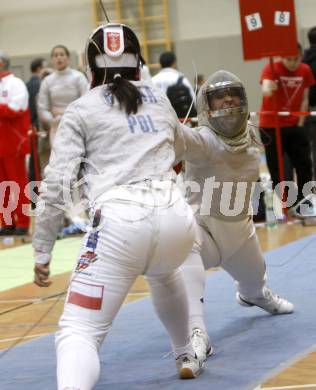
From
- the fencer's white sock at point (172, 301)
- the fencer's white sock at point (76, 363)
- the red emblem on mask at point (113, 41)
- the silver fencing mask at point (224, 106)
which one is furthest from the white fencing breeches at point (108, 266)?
the silver fencing mask at point (224, 106)

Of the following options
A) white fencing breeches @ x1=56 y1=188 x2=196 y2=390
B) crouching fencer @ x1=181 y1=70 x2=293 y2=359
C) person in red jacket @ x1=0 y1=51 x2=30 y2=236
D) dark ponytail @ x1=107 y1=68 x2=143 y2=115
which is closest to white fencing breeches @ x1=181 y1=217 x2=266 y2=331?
crouching fencer @ x1=181 y1=70 x2=293 y2=359

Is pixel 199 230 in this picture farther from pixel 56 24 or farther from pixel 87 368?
pixel 56 24

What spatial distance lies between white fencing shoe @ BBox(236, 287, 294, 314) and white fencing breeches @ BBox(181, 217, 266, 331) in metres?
0.11

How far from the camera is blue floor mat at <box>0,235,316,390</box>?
11.0 feet

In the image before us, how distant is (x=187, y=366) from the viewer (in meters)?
3.33

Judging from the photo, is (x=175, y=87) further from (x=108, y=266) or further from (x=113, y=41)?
(x=108, y=266)

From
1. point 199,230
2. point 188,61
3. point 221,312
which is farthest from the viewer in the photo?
point 188,61

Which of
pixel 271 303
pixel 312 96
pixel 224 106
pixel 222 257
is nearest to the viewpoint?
pixel 224 106

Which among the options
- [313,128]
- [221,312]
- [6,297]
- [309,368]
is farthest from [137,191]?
[313,128]

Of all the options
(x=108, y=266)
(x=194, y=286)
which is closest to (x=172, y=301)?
(x=108, y=266)

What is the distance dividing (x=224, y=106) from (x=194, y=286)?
2.56 feet

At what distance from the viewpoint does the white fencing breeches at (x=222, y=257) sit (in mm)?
3730

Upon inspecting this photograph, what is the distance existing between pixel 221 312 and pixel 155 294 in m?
1.48

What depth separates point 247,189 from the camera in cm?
399
